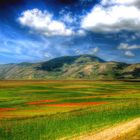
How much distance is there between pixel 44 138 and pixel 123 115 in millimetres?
20599

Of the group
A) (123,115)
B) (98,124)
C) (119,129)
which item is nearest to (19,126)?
(98,124)

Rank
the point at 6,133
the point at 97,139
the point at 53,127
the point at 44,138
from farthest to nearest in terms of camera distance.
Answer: the point at 53,127
the point at 6,133
the point at 44,138
the point at 97,139

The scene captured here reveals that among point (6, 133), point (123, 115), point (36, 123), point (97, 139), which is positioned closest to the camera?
point (97, 139)

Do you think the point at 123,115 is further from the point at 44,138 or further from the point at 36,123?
the point at 44,138

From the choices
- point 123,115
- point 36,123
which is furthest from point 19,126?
point 123,115

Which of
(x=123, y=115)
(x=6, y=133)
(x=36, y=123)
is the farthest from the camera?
(x=123, y=115)

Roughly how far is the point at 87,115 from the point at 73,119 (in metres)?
5.01

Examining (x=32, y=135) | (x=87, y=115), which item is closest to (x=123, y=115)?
(x=87, y=115)

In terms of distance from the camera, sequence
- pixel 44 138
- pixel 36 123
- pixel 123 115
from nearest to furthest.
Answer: pixel 44 138 < pixel 36 123 < pixel 123 115

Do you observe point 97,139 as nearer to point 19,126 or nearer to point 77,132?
point 77,132

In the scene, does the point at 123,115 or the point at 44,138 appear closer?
the point at 44,138

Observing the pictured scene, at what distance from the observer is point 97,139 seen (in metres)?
32.1

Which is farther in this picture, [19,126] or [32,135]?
[19,126]

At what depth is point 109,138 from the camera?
32.5m
